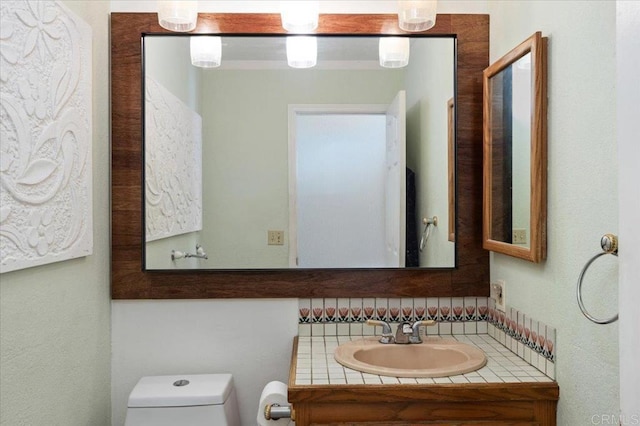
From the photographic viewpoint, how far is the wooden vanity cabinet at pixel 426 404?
1480mm

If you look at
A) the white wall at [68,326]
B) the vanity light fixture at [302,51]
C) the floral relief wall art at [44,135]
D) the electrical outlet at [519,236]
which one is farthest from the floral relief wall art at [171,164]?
the electrical outlet at [519,236]

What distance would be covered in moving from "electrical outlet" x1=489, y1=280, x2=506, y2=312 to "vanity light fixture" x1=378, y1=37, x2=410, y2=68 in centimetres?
86

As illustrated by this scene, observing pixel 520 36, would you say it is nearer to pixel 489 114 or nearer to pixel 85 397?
pixel 489 114

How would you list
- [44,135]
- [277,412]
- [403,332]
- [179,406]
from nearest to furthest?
[44,135]
[277,412]
[179,406]
[403,332]

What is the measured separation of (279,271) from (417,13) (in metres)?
1.02

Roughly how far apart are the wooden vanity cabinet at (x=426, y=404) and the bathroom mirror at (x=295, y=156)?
61cm

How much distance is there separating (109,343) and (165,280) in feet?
A: 0.99

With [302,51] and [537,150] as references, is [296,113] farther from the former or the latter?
[537,150]

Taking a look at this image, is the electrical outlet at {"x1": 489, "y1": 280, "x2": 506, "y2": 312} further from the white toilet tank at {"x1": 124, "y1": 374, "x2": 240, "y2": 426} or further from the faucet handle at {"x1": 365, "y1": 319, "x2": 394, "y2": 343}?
the white toilet tank at {"x1": 124, "y1": 374, "x2": 240, "y2": 426}

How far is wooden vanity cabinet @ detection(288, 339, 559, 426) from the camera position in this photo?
148cm

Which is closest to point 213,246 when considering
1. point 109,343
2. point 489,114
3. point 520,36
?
point 109,343

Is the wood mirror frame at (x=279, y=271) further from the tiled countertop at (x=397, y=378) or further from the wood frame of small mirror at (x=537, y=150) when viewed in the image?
the wood frame of small mirror at (x=537, y=150)

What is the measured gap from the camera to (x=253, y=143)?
2021mm

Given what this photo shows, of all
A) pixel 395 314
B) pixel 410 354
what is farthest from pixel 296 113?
pixel 410 354
